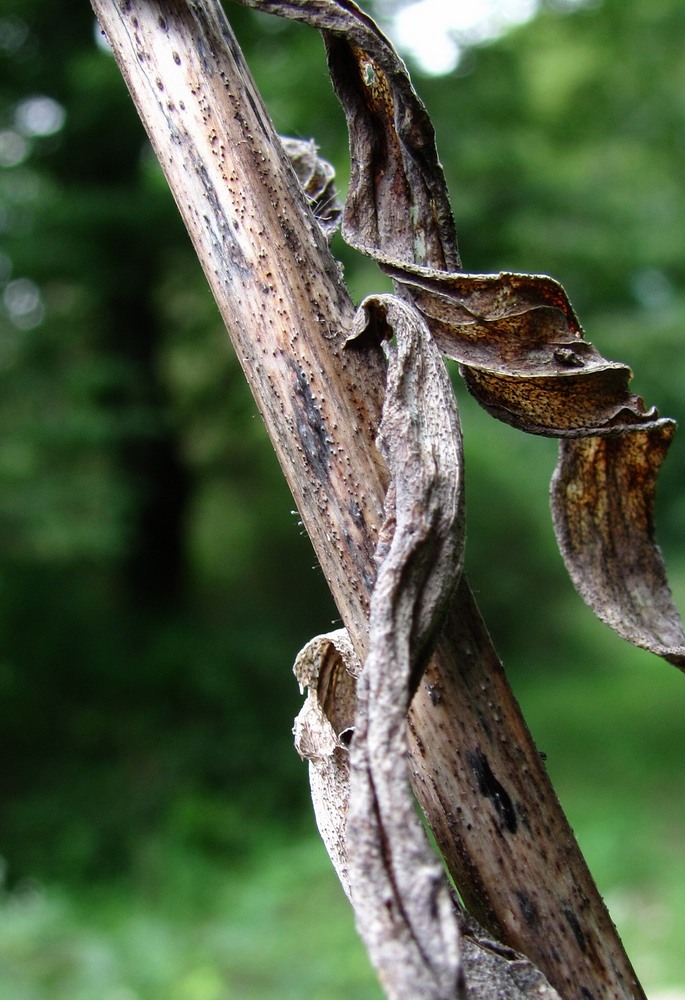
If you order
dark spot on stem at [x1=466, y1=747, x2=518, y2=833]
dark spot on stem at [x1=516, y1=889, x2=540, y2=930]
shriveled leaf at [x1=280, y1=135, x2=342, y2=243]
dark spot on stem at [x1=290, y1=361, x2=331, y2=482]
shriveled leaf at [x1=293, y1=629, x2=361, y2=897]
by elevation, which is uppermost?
shriveled leaf at [x1=280, y1=135, x2=342, y2=243]

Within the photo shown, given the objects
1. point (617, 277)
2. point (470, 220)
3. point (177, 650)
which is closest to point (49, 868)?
point (177, 650)

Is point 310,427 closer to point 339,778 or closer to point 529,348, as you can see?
point 529,348

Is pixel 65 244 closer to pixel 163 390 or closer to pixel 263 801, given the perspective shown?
pixel 163 390

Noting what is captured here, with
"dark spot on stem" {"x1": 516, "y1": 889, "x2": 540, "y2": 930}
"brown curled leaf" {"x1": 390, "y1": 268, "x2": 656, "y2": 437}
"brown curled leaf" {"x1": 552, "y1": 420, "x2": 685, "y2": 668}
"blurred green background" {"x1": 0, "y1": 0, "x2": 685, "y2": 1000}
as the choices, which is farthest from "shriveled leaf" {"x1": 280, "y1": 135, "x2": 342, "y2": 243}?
"blurred green background" {"x1": 0, "y1": 0, "x2": 685, "y2": 1000}

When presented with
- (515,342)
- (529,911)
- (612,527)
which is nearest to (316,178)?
(515,342)

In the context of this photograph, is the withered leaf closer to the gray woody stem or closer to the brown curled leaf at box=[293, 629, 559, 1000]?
the gray woody stem

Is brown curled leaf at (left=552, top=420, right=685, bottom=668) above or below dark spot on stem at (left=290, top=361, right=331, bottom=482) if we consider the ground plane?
below

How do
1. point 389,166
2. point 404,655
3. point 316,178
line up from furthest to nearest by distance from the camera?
1. point 316,178
2. point 389,166
3. point 404,655
